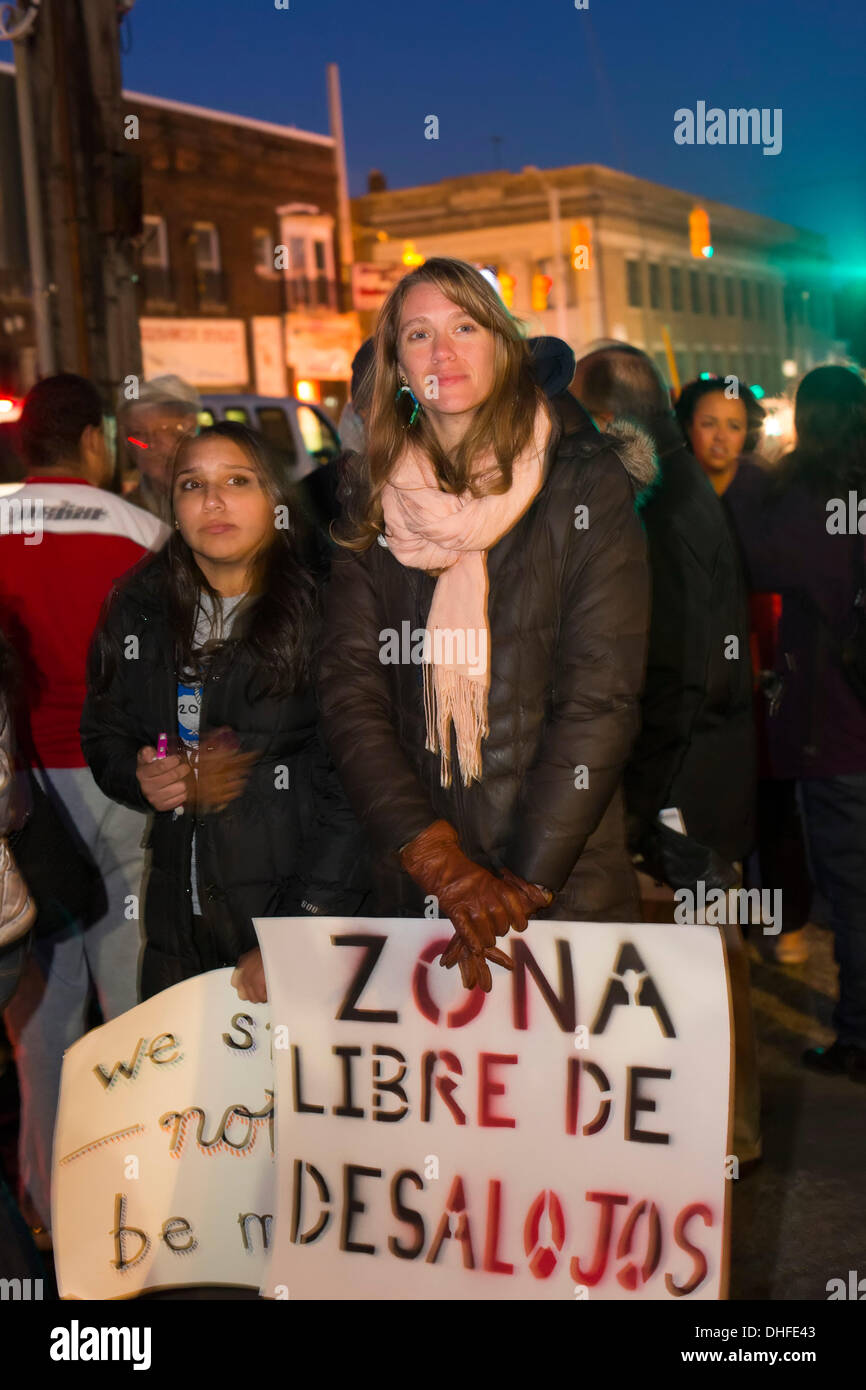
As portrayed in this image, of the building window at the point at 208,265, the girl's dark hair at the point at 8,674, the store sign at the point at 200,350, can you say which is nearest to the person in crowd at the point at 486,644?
the girl's dark hair at the point at 8,674

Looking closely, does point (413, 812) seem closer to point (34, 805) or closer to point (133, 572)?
point (34, 805)

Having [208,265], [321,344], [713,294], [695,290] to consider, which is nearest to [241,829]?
[208,265]

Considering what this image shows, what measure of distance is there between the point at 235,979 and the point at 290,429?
1561cm

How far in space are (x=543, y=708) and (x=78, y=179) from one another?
5.89m

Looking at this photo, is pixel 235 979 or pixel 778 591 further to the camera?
pixel 778 591

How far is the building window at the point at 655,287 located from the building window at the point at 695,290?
3505 millimetres

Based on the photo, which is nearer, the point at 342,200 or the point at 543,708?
the point at 543,708

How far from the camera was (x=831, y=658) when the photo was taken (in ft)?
16.3

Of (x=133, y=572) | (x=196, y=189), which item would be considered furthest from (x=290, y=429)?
(x=196, y=189)

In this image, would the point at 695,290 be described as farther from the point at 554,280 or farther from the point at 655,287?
the point at 554,280

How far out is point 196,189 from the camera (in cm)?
3491

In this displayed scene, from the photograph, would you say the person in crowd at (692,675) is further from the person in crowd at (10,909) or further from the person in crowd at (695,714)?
the person in crowd at (10,909)

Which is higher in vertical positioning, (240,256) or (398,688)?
(240,256)
